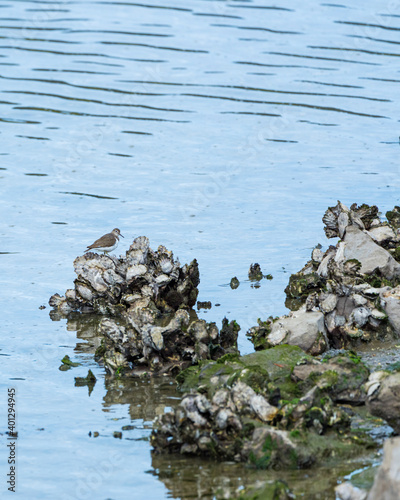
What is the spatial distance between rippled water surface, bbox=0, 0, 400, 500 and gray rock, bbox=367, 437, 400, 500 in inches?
42.1

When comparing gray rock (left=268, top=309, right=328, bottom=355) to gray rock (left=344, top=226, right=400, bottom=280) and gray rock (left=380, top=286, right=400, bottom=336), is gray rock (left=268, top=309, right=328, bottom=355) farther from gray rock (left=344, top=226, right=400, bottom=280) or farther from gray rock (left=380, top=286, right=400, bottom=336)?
gray rock (left=344, top=226, right=400, bottom=280)

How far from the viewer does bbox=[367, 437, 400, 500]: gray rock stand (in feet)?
15.9

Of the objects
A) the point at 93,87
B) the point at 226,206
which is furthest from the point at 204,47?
the point at 226,206

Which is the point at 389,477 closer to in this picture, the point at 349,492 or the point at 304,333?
the point at 349,492

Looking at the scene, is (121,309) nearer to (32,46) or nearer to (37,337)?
(37,337)

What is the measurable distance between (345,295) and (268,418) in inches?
99.4

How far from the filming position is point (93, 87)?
22125mm

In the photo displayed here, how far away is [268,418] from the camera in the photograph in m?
6.53

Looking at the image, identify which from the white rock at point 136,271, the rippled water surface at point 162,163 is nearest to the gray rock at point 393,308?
the rippled water surface at point 162,163

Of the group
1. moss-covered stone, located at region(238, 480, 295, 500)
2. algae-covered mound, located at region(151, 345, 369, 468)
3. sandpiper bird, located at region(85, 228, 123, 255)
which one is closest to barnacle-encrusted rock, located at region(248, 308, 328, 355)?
algae-covered mound, located at region(151, 345, 369, 468)

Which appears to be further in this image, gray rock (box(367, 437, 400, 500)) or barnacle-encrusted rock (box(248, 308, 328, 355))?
barnacle-encrusted rock (box(248, 308, 328, 355))

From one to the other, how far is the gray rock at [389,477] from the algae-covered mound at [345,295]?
3.18 meters

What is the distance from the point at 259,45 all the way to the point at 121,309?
17.8 meters

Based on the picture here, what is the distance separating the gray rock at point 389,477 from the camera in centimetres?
484
